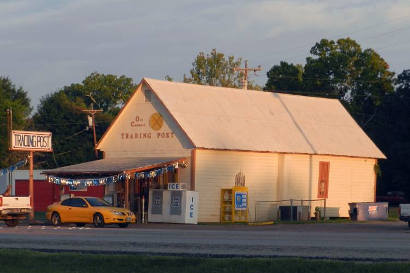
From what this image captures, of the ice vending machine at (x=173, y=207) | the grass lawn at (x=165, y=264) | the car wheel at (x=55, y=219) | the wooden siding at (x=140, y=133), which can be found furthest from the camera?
the wooden siding at (x=140, y=133)

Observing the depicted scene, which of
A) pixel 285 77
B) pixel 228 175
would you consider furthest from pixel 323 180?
pixel 285 77

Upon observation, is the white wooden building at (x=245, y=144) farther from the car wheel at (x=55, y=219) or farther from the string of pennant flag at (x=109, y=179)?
the car wheel at (x=55, y=219)

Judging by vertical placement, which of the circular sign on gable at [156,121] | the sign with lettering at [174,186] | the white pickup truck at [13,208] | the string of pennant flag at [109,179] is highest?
the circular sign on gable at [156,121]

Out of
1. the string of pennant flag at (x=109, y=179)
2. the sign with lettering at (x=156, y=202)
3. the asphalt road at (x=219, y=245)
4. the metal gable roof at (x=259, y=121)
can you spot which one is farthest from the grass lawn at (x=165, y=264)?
the metal gable roof at (x=259, y=121)

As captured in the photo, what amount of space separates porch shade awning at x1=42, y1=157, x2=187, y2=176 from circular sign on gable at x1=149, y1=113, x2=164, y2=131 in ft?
5.70

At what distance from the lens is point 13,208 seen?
1571 inches

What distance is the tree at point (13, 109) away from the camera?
276 feet

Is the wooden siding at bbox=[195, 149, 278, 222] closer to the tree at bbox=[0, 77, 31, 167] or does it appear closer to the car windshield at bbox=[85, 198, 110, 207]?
the car windshield at bbox=[85, 198, 110, 207]

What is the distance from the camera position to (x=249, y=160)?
48969mm

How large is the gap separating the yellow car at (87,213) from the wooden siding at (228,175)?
6.33 m

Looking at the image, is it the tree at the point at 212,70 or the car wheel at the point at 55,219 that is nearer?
the car wheel at the point at 55,219

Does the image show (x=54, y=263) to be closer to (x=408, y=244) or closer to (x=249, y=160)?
(x=408, y=244)

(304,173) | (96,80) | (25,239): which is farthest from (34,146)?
(96,80)

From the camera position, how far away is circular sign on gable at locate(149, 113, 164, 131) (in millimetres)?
48156
